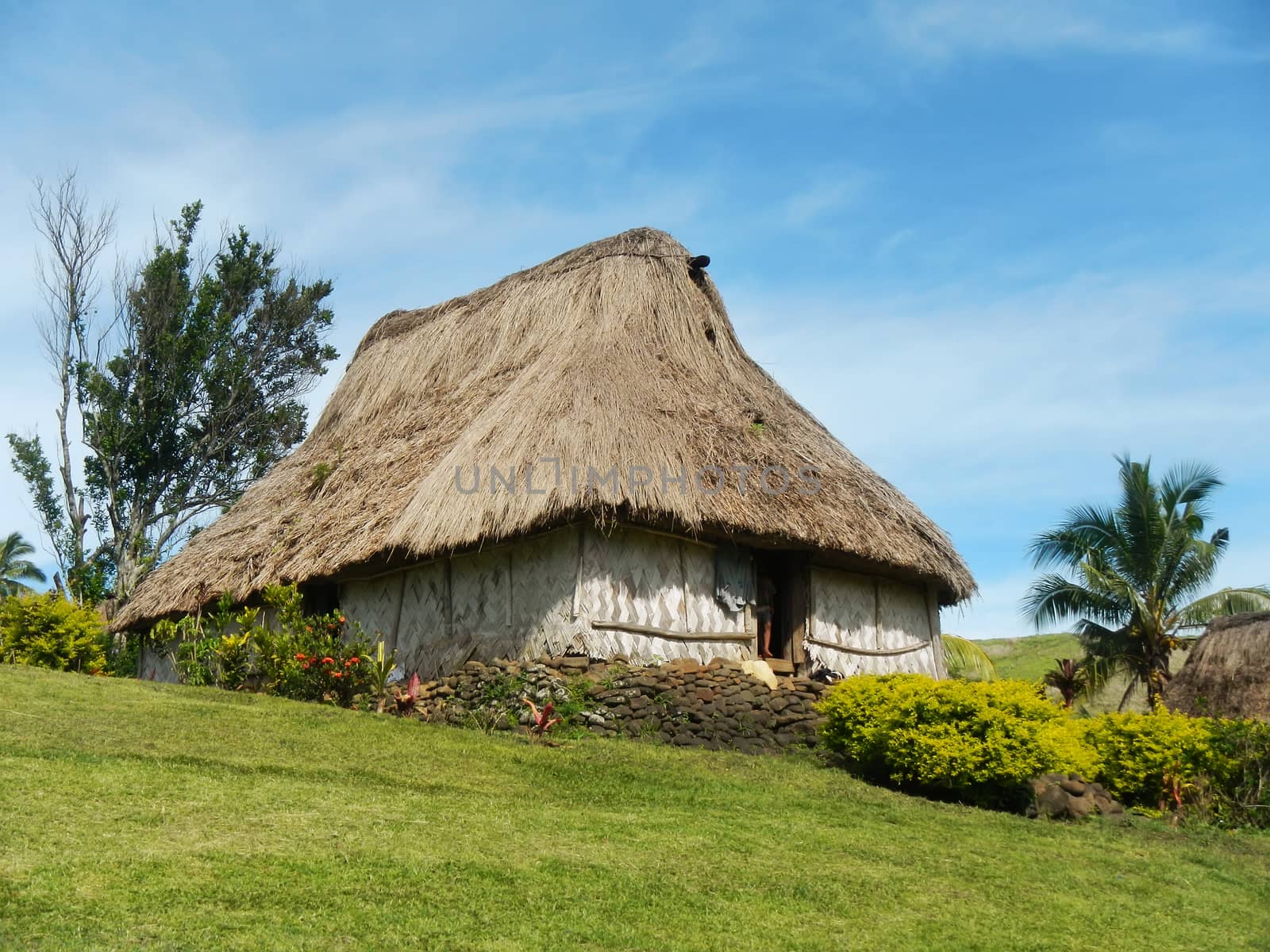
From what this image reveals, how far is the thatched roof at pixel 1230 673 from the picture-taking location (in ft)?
52.8

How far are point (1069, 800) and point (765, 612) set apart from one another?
5043 millimetres

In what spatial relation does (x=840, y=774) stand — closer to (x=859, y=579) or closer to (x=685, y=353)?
(x=859, y=579)

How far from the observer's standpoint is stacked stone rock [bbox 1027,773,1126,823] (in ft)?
34.9

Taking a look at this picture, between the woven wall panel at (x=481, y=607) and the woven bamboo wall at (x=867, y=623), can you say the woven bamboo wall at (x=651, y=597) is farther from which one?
the woven bamboo wall at (x=867, y=623)

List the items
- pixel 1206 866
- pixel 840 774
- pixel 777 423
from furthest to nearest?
pixel 777 423 < pixel 840 774 < pixel 1206 866

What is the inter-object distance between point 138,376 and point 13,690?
11.9 meters

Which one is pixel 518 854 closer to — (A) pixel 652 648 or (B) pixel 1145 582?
(A) pixel 652 648

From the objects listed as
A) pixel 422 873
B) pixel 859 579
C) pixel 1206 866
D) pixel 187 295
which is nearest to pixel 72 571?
pixel 187 295

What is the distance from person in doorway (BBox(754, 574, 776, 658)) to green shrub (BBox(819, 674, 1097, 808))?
11.4ft

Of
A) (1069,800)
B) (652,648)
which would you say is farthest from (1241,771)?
(652,648)

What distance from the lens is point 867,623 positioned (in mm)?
16031

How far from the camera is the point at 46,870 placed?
21.1 ft

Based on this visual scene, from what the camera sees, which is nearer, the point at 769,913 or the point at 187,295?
the point at 769,913

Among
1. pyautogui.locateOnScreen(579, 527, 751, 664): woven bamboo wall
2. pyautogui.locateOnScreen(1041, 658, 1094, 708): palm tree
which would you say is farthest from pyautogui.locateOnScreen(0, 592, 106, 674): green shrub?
pyautogui.locateOnScreen(1041, 658, 1094, 708): palm tree
